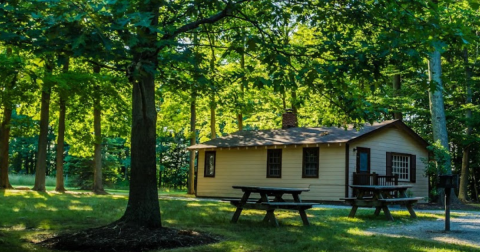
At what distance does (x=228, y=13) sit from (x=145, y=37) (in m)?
2.51

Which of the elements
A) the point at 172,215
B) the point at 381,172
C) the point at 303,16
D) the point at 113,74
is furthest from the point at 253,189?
the point at 381,172

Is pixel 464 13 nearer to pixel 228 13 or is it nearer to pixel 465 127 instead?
pixel 465 127

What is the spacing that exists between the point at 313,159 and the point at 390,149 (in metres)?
3.53

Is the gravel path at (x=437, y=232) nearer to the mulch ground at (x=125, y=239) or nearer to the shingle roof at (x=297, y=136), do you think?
the mulch ground at (x=125, y=239)

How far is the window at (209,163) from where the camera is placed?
2208cm

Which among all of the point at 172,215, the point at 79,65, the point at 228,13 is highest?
the point at 79,65

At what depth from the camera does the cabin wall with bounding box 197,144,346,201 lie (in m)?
17.8

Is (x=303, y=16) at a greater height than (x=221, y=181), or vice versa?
(x=303, y=16)

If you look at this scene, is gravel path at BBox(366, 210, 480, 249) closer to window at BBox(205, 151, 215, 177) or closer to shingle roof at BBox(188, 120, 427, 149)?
shingle roof at BBox(188, 120, 427, 149)

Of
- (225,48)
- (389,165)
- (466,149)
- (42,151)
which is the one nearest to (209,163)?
(42,151)

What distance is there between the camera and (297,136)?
19672 mm

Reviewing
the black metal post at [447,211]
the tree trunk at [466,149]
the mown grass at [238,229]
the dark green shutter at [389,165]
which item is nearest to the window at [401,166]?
the dark green shutter at [389,165]

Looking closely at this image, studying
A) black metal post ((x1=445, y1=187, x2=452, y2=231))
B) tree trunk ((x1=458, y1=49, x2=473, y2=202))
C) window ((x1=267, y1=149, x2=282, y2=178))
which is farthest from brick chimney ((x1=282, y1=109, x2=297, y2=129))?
black metal post ((x1=445, y1=187, x2=452, y2=231))

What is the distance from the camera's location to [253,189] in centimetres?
908
